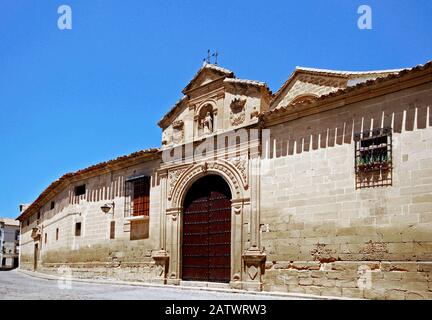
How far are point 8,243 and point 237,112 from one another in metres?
49.5

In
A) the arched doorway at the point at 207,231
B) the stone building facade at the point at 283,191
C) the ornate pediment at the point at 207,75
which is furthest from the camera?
the ornate pediment at the point at 207,75

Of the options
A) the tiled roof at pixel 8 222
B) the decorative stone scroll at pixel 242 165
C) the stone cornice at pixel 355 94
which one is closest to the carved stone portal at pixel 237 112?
the stone cornice at pixel 355 94

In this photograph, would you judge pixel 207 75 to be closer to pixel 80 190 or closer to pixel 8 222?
pixel 80 190

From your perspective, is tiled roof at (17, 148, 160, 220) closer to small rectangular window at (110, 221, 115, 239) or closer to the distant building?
small rectangular window at (110, 221, 115, 239)

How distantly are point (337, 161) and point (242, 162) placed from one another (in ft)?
9.70

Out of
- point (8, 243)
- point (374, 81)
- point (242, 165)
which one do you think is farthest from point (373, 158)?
point (8, 243)

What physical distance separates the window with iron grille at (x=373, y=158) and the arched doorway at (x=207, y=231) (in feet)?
13.8

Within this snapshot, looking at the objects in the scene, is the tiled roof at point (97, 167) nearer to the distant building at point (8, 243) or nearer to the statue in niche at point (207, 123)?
the statue in niche at point (207, 123)

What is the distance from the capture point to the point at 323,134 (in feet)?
36.1

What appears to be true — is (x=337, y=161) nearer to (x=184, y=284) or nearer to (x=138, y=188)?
(x=184, y=284)

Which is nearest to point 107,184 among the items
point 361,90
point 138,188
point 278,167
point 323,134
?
point 138,188

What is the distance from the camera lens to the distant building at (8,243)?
5370cm

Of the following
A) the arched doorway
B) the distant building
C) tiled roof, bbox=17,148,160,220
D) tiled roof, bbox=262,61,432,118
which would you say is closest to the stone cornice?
tiled roof, bbox=262,61,432,118

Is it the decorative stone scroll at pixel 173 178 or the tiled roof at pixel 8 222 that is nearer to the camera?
the decorative stone scroll at pixel 173 178
